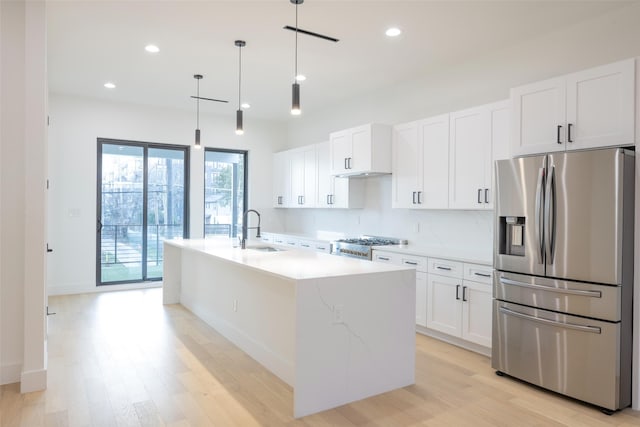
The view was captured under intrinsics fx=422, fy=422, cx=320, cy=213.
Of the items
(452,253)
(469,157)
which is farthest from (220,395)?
(469,157)

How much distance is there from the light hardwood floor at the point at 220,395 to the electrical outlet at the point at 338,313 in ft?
1.89

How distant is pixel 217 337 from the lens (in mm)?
4215

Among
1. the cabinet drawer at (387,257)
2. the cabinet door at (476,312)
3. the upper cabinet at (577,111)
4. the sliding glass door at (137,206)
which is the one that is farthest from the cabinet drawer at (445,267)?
the sliding glass door at (137,206)

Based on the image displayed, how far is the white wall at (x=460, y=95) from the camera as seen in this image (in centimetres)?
346

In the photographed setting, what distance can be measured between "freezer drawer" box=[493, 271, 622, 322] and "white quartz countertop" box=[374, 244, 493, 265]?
399mm

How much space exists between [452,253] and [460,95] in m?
1.75

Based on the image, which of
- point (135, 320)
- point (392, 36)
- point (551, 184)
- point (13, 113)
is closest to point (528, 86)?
point (551, 184)

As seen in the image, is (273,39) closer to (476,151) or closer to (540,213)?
(476,151)

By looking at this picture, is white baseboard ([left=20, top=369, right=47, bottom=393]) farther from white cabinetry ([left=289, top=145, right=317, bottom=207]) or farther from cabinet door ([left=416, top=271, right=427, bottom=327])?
white cabinetry ([left=289, top=145, right=317, bottom=207])

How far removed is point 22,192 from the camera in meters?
3.12

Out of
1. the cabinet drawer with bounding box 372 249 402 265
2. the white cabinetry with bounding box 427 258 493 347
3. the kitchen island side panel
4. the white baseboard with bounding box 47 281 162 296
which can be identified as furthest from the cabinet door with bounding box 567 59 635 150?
the white baseboard with bounding box 47 281 162 296

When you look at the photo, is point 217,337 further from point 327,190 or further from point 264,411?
point 327,190

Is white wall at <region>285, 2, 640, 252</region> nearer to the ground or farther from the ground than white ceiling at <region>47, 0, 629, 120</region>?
nearer to the ground

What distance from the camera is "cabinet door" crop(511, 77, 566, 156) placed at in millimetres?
3213
